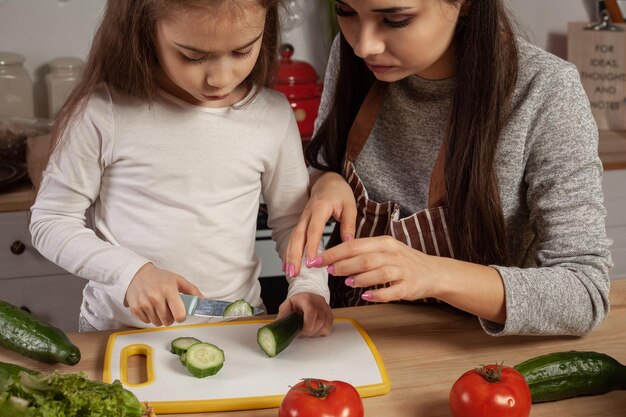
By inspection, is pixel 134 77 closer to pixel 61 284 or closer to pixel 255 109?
pixel 255 109

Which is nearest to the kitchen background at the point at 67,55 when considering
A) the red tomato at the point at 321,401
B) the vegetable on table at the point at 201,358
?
the vegetable on table at the point at 201,358

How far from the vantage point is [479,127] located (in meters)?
1.55

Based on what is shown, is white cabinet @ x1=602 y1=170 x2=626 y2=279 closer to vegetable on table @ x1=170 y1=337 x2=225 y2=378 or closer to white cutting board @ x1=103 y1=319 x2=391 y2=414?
white cutting board @ x1=103 y1=319 x2=391 y2=414

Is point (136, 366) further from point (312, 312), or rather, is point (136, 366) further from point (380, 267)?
point (380, 267)

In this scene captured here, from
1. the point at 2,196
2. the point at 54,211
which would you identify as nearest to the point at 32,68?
the point at 2,196

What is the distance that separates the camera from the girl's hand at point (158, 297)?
54.7 inches

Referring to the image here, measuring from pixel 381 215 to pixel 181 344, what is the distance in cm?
52

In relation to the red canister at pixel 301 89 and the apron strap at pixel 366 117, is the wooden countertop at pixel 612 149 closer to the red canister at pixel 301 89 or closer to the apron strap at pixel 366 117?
the red canister at pixel 301 89

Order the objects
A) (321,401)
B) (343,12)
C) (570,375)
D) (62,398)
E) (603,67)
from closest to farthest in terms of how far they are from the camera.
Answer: (62,398) → (321,401) → (570,375) → (343,12) → (603,67)

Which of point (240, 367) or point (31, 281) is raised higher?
point (240, 367)

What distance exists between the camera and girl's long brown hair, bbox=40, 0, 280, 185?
1.49 metres

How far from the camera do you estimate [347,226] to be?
1.54 m

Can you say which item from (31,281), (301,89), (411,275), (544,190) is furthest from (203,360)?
(301,89)

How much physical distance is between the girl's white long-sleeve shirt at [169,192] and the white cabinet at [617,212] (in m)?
1.55
